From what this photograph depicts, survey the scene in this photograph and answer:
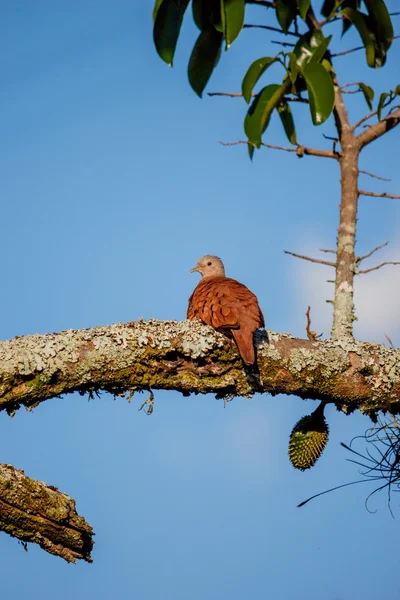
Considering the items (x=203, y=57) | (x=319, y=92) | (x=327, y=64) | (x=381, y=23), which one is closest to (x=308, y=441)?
(x=319, y=92)

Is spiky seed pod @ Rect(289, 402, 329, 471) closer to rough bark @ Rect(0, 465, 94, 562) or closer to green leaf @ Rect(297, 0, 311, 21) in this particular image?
rough bark @ Rect(0, 465, 94, 562)

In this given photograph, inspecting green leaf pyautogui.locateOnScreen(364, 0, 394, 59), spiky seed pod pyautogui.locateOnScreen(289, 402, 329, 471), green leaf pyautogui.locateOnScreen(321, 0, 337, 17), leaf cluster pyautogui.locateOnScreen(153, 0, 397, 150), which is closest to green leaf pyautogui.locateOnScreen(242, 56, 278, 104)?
leaf cluster pyautogui.locateOnScreen(153, 0, 397, 150)

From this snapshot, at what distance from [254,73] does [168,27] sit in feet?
1.79

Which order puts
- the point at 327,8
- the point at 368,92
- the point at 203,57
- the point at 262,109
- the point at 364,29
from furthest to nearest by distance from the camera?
the point at 327,8 < the point at 368,92 < the point at 364,29 < the point at 203,57 < the point at 262,109

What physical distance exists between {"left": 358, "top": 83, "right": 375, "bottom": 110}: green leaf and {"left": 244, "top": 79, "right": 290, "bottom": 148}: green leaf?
0.65 meters

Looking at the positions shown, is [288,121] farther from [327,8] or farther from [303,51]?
[327,8]

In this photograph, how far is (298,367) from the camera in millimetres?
3232

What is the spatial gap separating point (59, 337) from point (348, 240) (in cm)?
177

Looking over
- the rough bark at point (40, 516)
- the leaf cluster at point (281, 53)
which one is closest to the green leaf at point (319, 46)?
the leaf cluster at point (281, 53)

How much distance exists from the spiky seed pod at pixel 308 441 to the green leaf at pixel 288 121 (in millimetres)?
1727

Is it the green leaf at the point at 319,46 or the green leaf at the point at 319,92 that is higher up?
the green leaf at the point at 319,46

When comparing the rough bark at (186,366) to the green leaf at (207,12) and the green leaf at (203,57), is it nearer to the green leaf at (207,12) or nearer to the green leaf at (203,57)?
the green leaf at (203,57)

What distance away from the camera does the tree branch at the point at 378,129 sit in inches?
159

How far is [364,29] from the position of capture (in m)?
4.13
